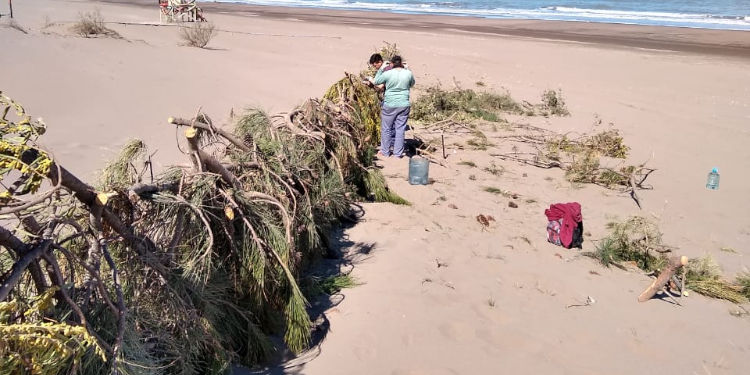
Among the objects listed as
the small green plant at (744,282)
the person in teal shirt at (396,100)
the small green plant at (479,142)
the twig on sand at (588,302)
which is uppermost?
the person in teal shirt at (396,100)

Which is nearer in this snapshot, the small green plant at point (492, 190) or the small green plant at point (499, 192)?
the small green plant at point (499, 192)

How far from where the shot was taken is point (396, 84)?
8.66 m

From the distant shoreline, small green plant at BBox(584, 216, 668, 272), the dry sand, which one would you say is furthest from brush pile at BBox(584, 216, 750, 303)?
the distant shoreline

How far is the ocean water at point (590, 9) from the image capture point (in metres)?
34.3

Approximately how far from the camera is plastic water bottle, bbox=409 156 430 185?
26.0 ft

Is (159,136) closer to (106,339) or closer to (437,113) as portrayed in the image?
(437,113)

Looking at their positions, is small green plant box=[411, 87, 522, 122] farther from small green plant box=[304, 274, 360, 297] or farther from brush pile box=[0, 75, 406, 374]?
small green plant box=[304, 274, 360, 297]

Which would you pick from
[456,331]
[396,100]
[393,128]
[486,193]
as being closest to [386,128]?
[393,128]

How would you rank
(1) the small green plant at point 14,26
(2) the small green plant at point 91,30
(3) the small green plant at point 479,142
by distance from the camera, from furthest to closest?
(2) the small green plant at point 91,30
(1) the small green plant at point 14,26
(3) the small green plant at point 479,142

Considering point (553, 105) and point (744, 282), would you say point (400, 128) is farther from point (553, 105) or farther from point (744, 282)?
point (553, 105)

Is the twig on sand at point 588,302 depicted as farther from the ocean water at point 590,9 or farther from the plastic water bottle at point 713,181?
the ocean water at point 590,9

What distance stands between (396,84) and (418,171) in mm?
1484

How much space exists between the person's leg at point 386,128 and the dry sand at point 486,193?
1.33ft

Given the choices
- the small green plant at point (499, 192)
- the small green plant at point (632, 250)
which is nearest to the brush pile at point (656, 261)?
the small green plant at point (632, 250)
